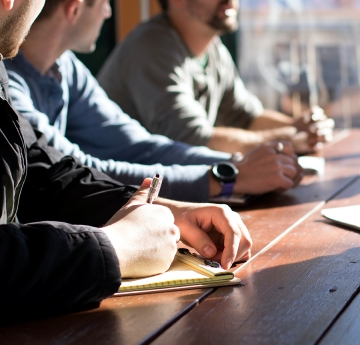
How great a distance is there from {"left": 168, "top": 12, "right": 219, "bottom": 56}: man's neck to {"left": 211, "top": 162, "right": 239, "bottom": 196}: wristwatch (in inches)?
44.9

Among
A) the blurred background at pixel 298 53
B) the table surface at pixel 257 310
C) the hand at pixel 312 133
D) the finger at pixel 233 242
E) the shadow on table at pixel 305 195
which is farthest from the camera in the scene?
the blurred background at pixel 298 53

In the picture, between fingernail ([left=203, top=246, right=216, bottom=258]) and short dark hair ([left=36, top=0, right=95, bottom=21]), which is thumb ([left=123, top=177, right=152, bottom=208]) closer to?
fingernail ([left=203, top=246, right=216, bottom=258])

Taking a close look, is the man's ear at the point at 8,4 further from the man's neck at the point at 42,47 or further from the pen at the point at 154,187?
the man's neck at the point at 42,47

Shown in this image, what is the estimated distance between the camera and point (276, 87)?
5117 millimetres

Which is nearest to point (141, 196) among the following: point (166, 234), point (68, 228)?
point (166, 234)

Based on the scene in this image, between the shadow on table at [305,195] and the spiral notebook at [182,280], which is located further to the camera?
the shadow on table at [305,195]

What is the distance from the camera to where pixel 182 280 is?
97 cm

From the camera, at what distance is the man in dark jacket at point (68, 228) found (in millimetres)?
842

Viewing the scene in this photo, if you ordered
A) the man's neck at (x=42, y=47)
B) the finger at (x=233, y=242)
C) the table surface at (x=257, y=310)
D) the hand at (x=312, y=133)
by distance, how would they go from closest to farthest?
the table surface at (x=257, y=310) < the finger at (x=233, y=242) < the man's neck at (x=42, y=47) < the hand at (x=312, y=133)

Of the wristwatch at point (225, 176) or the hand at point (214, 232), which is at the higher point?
the hand at point (214, 232)

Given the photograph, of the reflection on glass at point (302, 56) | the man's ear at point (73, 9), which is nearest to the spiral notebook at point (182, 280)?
the man's ear at point (73, 9)

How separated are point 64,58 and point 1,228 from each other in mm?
1144

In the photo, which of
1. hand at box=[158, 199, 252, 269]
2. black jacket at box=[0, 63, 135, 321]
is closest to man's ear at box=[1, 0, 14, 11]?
black jacket at box=[0, 63, 135, 321]

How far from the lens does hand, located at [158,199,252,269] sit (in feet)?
3.51
